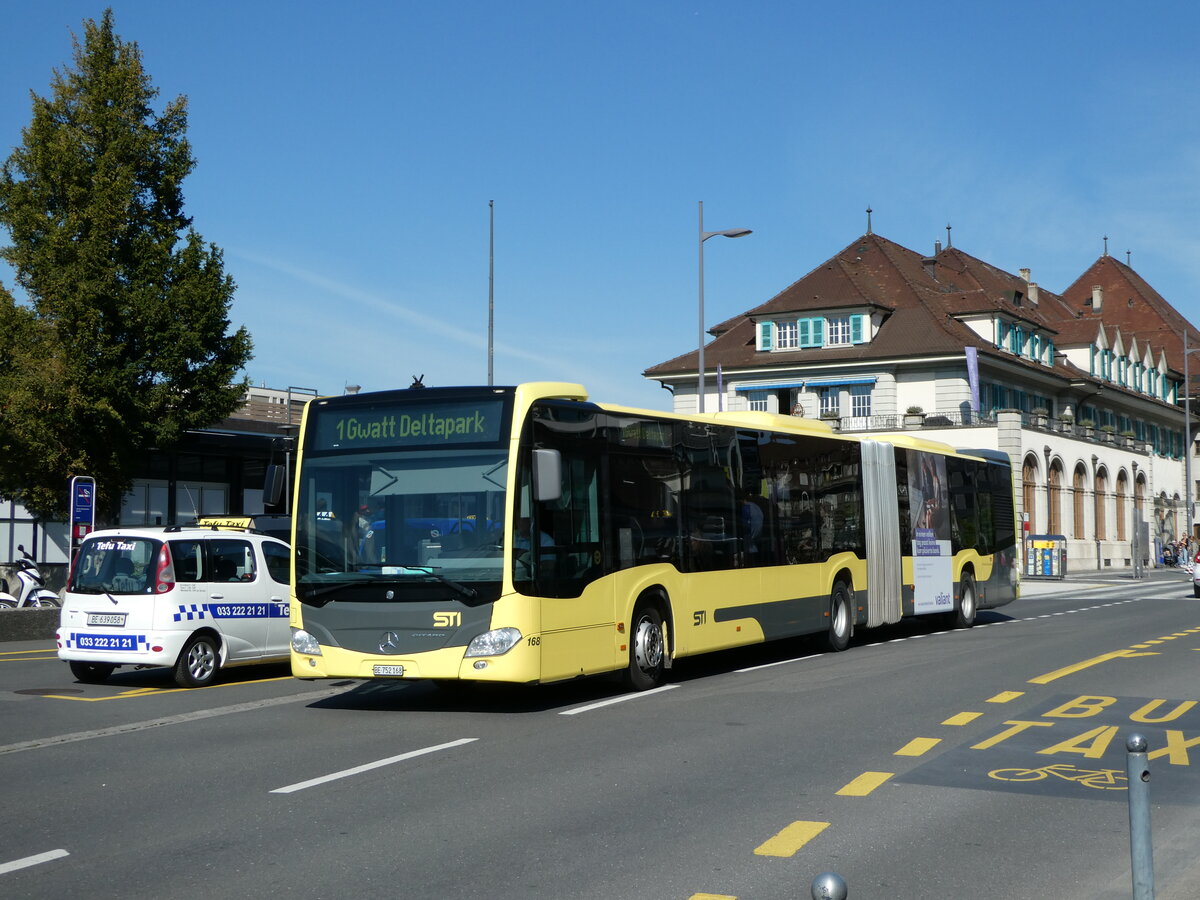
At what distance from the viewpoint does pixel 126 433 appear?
31.2m

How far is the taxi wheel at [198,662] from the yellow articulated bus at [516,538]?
287cm

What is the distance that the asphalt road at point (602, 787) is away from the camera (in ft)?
21.9

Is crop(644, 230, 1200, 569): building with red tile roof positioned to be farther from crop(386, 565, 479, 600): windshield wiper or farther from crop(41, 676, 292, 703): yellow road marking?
crop(386, 565, 479, 600): windshield wiper

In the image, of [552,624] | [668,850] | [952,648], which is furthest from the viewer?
[952,648]

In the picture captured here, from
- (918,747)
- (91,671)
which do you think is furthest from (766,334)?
(918,747)

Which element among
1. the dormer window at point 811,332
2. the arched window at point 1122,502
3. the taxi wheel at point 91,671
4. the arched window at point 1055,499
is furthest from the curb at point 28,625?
the arched window at point 1122,502

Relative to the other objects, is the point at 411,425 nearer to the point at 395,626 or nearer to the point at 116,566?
the point at 395,626

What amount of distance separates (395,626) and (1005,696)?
5886 mm

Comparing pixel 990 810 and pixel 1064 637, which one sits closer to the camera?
pixel 990 810

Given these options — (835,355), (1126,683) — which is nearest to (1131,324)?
(835,355)

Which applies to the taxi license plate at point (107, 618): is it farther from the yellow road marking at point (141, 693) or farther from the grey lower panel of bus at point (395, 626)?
the grey lower panel of bus at point (395, 626)

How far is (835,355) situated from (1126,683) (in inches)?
1961

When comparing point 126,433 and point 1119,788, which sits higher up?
point 126,433

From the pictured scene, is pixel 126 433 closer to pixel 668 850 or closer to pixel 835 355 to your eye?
pixel 668 850
